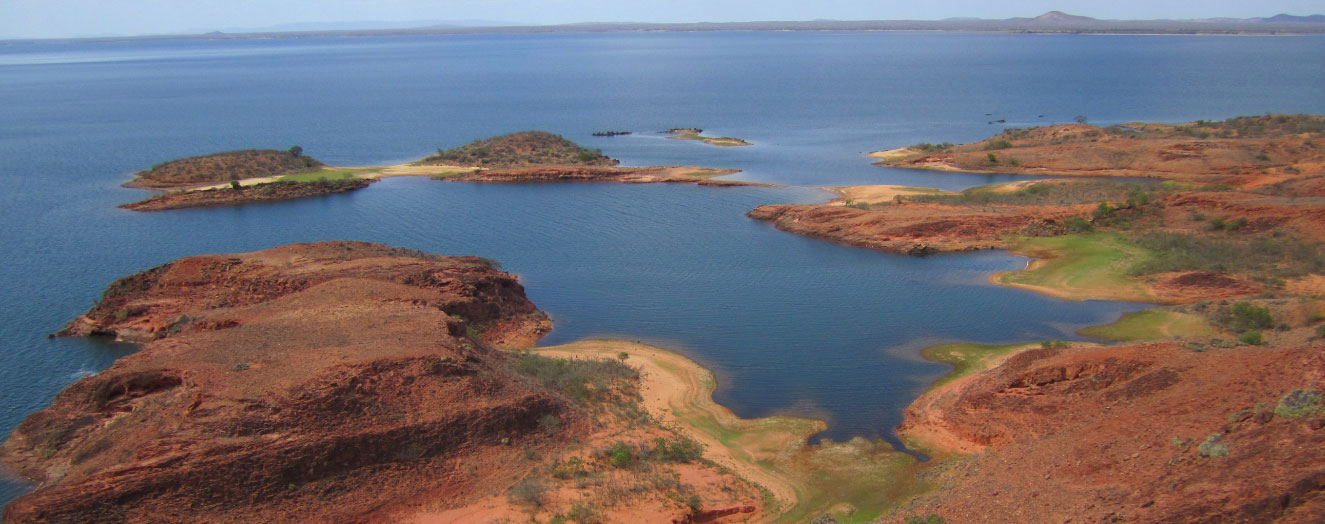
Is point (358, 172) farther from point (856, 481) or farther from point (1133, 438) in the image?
point (1133, 438)

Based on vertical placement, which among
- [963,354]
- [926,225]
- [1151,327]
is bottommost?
[963,354]

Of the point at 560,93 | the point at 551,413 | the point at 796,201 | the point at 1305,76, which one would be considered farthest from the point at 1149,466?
the point at 1305,76

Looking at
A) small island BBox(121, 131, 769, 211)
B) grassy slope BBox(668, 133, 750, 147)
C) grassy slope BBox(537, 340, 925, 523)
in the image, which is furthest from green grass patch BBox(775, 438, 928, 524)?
grassy slope BBox(668, 133, 750, 147)

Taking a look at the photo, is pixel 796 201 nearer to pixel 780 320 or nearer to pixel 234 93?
pixel 780 320

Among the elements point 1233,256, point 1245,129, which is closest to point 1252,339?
point 1233,256

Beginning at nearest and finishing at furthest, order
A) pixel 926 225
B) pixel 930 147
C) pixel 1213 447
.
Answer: pixel 1213 447, pixel 926 225, pixel 930 147

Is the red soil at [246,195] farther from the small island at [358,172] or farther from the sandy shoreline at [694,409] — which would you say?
the sandy shoreline at [694,409]

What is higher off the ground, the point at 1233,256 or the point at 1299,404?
the point at 1299,404

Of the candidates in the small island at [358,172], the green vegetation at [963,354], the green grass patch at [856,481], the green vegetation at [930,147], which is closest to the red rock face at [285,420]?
the green grass patch at [856,481]
